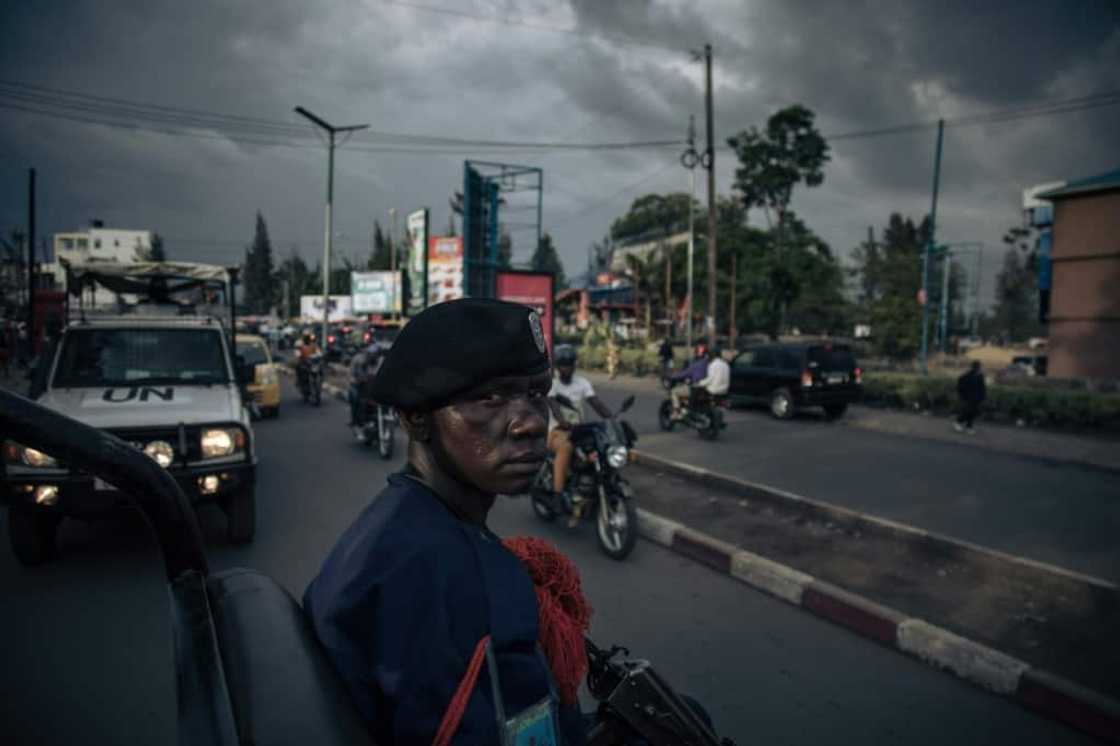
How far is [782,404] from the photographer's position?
14.6m

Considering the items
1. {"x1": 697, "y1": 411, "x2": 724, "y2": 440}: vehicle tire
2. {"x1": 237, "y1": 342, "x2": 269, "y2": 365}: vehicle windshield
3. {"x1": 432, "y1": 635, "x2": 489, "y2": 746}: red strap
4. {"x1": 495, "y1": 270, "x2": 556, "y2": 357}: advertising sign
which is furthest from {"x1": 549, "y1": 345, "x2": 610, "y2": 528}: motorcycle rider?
{"x1": 237, "y1": 342, "x2": 269, "y2": 365}: vehicle windshield

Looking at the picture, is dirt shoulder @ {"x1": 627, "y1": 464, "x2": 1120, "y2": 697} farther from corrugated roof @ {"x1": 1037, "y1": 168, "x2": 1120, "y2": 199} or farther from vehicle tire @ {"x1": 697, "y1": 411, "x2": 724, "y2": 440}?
corrugated roof @ {"x1": 1037, "y1": 168, "x2": 1120, "y2": 199}

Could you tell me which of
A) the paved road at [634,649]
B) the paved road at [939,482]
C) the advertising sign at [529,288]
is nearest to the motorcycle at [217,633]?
→ the paved road at [634,649]

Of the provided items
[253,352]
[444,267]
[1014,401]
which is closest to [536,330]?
[253,352]

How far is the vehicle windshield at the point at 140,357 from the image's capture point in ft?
18.7

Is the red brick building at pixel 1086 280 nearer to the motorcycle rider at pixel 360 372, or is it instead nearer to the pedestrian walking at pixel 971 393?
the pedestrian walking at pixel 971 393

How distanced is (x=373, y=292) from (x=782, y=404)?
3491 centimetres

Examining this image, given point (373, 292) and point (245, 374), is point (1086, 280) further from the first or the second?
point (373, 292)

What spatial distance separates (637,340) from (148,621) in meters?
32.6

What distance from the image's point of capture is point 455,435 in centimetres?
135

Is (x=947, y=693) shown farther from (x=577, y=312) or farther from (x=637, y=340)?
(x=577, y=312)

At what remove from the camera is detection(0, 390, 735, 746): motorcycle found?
2.86ft

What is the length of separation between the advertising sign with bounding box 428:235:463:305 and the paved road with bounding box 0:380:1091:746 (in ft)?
75.5

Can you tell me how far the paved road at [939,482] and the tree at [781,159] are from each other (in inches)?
1439
